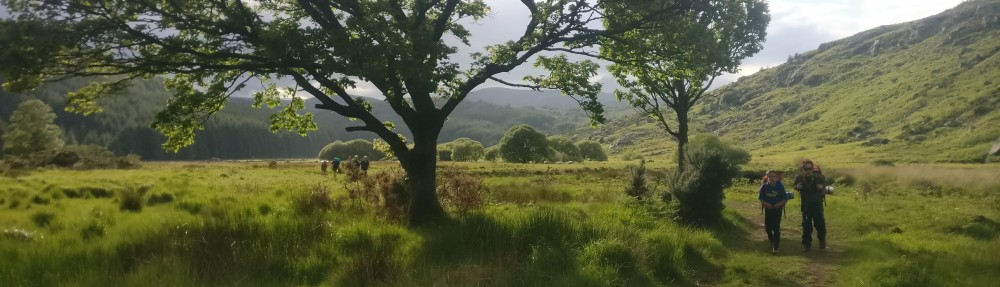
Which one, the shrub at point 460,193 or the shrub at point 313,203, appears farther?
the shrub at point 460,193

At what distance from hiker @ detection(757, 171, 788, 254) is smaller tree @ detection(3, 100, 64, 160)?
8568cm

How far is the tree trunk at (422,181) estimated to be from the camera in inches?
494

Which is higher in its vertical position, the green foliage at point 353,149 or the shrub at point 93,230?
the green foliage at point 353,149

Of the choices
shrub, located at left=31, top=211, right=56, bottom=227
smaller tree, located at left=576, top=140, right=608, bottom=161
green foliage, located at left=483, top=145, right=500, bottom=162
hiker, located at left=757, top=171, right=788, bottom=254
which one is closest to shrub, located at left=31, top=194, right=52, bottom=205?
shrub, located at left=31, top=211, right=56, bottom=227

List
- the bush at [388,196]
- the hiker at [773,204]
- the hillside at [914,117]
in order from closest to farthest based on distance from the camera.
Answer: the hiker at [773,204], the bush at [388,196], the hillside at [914,117]

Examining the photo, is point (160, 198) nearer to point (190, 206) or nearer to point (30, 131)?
point (190, 206)

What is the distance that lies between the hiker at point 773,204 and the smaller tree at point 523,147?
275ft

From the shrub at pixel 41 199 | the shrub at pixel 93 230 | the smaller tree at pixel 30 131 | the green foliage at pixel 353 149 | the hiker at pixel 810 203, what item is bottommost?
the hiker at pixel 810 203

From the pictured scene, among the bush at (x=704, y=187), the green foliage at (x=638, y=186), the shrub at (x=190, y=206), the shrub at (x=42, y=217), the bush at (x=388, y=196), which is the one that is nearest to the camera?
the shrub at (x=42, y=217)

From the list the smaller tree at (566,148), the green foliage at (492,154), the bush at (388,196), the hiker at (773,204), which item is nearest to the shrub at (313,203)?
the bush at (388,196)

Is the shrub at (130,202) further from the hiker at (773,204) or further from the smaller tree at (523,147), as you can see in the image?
the smaller tree at (523,147)

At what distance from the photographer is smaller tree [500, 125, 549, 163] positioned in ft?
318

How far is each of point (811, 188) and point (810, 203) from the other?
0.34 m

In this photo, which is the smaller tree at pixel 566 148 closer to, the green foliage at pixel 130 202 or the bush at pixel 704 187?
the bush at pixel 704 187
